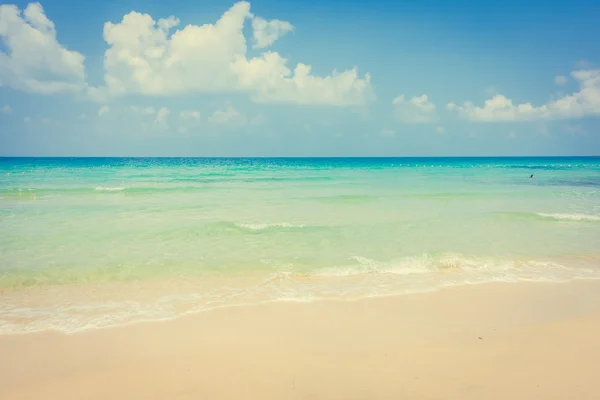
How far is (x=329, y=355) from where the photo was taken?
442 centimetres

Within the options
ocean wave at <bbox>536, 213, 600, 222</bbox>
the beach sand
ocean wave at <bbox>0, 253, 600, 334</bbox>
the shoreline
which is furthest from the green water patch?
the beach sand

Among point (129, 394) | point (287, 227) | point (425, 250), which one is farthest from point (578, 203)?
point (129, 394)

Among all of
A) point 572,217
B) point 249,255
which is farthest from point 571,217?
point 249,255

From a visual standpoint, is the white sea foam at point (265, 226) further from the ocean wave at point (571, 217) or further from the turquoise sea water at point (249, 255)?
the ocean wave at point (571, 217)

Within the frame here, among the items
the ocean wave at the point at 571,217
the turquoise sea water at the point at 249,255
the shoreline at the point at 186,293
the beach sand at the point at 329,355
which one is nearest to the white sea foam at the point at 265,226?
the turquoise sea water at the point at 249,255

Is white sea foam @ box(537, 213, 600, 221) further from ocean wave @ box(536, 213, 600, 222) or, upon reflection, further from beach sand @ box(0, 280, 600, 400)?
beach sand @ box(0, 280, 600, 400)

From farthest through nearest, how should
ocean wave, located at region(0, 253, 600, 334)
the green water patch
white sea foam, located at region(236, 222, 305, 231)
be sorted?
the green water patch < white sea foam, located at region(236, 222, 305, 231) < ocean wave, located at region(0, 253, 600, 334)


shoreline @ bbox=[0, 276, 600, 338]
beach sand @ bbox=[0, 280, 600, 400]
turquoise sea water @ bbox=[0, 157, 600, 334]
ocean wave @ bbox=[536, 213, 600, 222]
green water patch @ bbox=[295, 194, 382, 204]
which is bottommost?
beach sand @ bbox=[0, 280, 600, 400]

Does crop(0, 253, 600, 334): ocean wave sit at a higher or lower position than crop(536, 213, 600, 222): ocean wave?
lower

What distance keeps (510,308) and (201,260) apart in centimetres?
641

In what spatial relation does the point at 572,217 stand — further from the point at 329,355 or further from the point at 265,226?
the point at 329,355

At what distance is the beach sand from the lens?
378 cm

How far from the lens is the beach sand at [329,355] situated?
3.78 m

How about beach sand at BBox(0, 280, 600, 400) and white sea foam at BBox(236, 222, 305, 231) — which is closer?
beach sand at BBox(0, 280, 600, 400)
